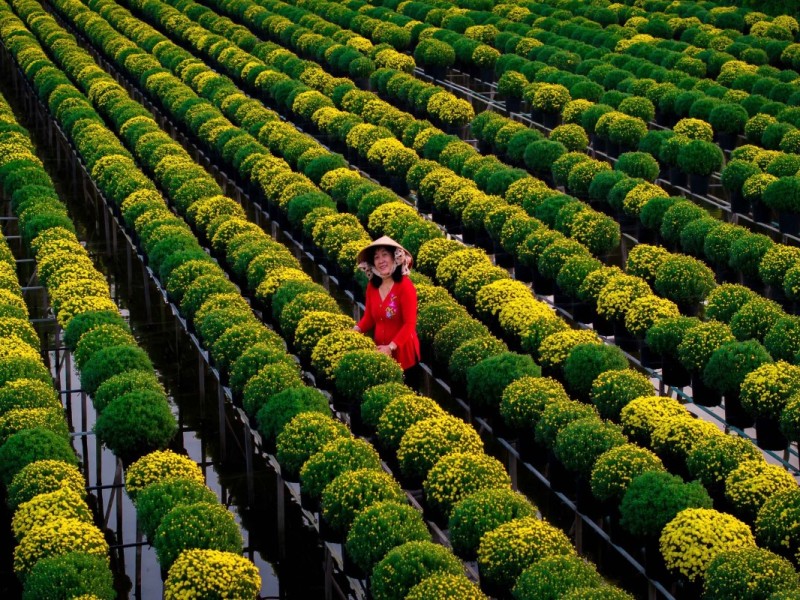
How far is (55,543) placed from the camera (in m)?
9.39

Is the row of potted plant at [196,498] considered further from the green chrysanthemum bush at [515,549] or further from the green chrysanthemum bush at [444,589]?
the green chrysanthemum bush at [515,549]

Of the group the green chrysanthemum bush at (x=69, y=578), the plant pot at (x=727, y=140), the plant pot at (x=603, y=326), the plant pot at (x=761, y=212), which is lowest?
the green chrysanthemum bush at (x=69, y=578)

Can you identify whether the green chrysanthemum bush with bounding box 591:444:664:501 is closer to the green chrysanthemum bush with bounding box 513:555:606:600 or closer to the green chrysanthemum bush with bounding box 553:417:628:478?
the green chrysanthemum bush with bounding box 553:417:628:478

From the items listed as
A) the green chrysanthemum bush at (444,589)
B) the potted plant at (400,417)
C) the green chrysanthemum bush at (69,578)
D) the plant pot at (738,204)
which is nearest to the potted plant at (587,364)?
the potted plant at (400,417)

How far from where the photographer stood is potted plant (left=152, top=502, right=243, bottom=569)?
9.28m

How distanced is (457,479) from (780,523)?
8.01ft

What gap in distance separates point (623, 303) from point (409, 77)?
1231cm

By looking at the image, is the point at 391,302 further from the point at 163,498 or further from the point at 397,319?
the point at 163,498

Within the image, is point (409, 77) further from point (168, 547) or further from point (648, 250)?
point (168, 547)

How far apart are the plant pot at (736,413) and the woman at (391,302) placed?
305 cm

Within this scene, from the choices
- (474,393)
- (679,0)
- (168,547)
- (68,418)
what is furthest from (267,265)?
(679,0)

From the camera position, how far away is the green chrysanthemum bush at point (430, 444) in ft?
34.4

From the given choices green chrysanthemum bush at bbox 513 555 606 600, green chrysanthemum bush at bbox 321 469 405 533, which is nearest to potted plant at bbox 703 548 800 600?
green chrysanthemum bush at bbox 513 555 606 600

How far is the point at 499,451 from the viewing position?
1366 cm
